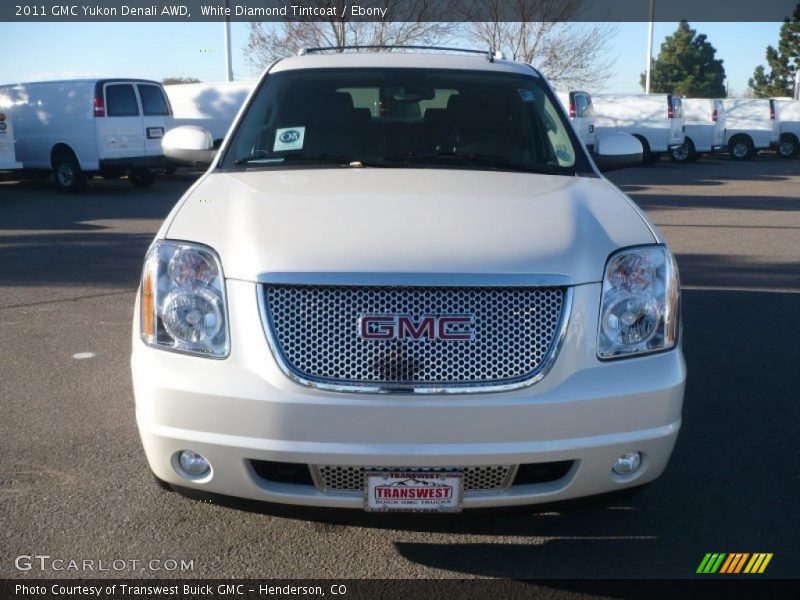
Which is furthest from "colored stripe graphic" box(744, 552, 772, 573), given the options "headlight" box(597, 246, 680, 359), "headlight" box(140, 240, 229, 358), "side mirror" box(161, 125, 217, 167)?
"side mirror" box(161, 125, 217, 167)

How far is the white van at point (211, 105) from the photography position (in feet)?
71.8

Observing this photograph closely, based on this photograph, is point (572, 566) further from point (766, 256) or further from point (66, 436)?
point (766, 256)

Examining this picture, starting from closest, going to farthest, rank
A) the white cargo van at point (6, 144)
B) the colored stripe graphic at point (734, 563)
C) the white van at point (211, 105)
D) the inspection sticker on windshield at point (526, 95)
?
1. the colored stripe graphic at point (734, 563)
2. the inspection sticker on windshield at point (526, 95)
3. the white cargo van at point (6, 144)
4. the white van at point (211, 105)

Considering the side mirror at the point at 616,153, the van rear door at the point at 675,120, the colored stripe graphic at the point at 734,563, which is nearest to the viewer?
the colored stripe graphic at the point at 734,563

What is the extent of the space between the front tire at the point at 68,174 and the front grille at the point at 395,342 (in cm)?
1569

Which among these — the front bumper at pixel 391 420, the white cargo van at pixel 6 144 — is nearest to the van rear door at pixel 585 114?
the white cargo van at pixel 6 144

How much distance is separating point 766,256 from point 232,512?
8.06 meters

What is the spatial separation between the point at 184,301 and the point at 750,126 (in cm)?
Answer: 3281

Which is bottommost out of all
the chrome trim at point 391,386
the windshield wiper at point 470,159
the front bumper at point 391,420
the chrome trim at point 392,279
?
the front bumper at point 391,420

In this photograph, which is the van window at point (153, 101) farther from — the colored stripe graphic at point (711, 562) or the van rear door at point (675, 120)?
the colored stripe graphic at point (711, 562)

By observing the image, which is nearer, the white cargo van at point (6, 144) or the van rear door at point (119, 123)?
the white cargo van at point (6, 144)

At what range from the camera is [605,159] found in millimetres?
5160

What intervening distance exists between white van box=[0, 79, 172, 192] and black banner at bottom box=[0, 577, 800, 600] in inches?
590

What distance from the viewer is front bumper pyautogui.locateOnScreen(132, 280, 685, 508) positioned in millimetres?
2879
